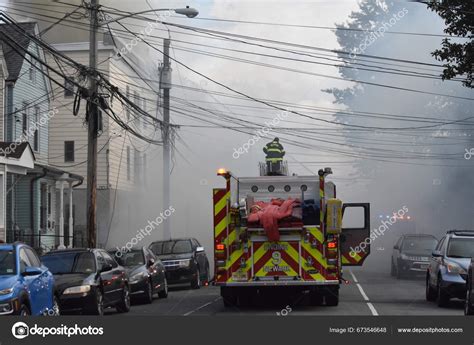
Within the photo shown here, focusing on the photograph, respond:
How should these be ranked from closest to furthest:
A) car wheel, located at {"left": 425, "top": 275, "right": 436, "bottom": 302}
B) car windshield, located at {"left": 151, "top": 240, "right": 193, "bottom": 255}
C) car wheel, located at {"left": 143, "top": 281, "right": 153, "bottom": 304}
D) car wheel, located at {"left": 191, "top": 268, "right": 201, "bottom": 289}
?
1. car wheel, located at {"left": 425, "top": 275, "right": 436, "bottom": 302}
2. car wheel, located at {"left": 143, "top": 281, "right": 153, "bottom": 304}
3. car wheel, located at {"left": 191, "top": 268, "right": 201, "bottom": 289}
4. car windshield, located at {"left": 151, "top": 240, "right": 193, "bottom": 255}

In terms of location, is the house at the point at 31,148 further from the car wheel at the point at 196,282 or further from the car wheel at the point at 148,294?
the car wheel at the point at 148,294

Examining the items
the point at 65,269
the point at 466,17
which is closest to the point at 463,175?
the point at 466,17

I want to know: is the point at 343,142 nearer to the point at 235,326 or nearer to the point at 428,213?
the point at 428,213

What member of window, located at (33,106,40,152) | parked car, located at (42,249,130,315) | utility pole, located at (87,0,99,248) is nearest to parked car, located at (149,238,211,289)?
utility pole, located at (87,0,99,248)

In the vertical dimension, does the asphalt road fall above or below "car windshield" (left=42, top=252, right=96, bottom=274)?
below

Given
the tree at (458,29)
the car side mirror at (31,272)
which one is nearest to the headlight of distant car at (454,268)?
the tree at (458,29)

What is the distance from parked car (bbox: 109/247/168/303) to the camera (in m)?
19.4

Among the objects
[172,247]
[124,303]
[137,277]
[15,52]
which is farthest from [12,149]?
[124,303]

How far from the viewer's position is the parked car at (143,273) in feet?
63.8

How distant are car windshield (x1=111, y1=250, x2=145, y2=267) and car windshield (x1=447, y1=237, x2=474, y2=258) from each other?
7.40m

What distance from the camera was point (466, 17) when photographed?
805 inches

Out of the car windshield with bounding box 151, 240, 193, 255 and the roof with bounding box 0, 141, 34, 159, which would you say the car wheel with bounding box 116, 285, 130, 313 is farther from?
the roof with bounding box 0, 141, 34, 159

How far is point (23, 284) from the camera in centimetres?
1183

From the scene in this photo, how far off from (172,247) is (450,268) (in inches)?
432
